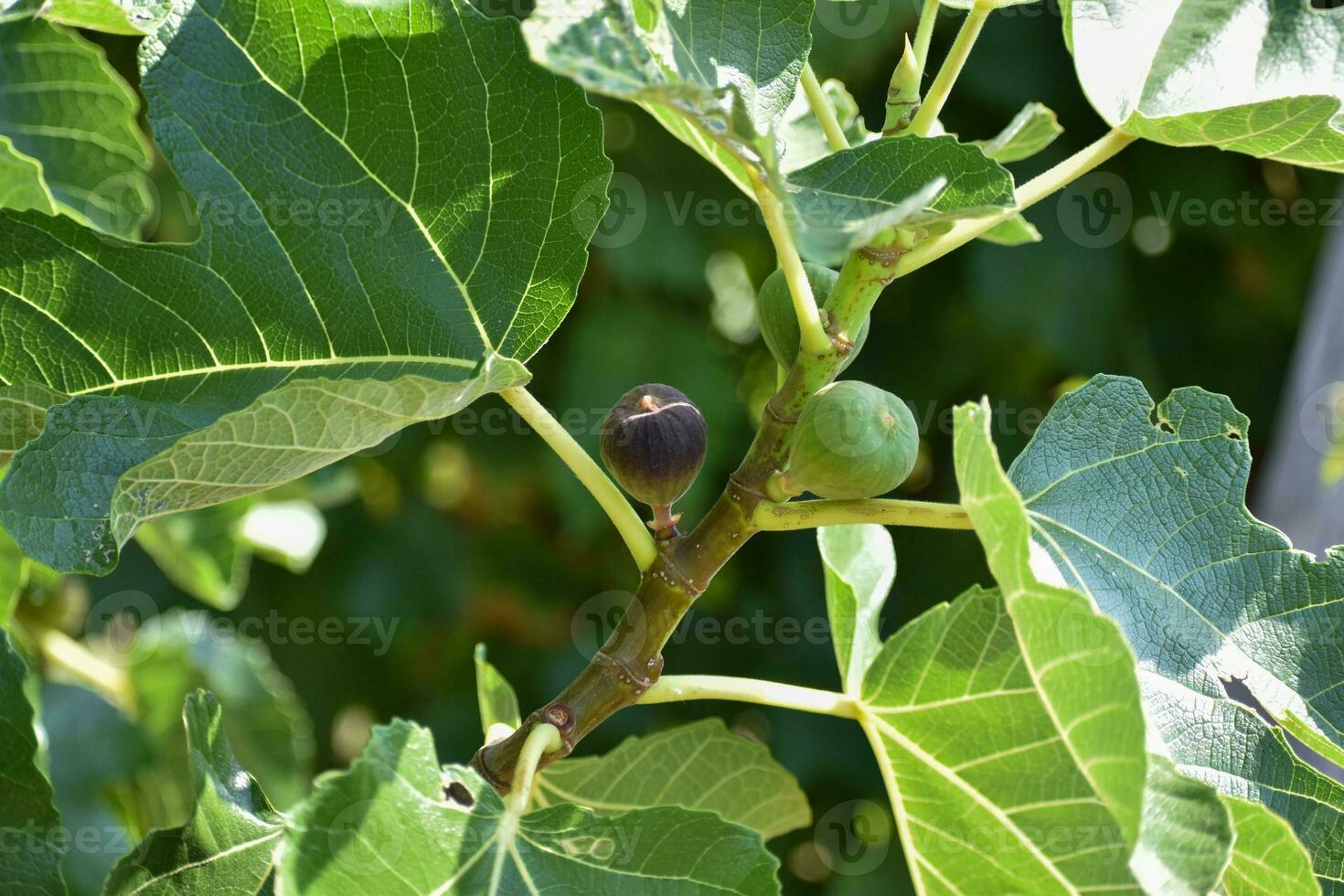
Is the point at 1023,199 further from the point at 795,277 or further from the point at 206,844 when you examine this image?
the point at 206,844

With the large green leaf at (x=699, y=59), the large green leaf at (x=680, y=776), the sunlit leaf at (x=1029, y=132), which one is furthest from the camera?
the large green leaf at (x=680, y=776)

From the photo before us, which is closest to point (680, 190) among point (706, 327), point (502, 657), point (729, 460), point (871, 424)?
point (706, 327)

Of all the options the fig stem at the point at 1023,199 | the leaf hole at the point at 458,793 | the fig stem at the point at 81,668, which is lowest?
the fig stem at the point at 81,668

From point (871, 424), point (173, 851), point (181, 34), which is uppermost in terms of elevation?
point (181, 34)

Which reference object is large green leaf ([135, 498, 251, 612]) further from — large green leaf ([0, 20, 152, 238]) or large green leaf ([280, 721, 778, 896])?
large green leaf ([280, 721, 778, 896])

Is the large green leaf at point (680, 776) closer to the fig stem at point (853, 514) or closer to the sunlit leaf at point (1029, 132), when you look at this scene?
the fig stem at point (853, 514)

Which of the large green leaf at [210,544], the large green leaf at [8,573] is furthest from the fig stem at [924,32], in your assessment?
the large green leaf at [210,544]

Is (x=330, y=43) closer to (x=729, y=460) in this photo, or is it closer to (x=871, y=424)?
(x=871, y=424)

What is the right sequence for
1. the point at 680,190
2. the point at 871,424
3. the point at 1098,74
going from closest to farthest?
1. the point at 871,424
2. the point at 1098,74
3. the point at 680,190
